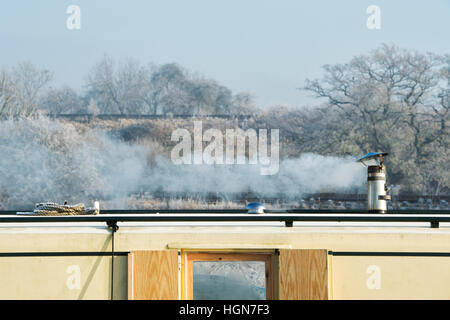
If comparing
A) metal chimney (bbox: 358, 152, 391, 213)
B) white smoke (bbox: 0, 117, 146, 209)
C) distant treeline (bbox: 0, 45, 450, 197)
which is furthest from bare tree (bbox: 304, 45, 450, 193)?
metal chimney (bbox: 358, 152, 391, 213)

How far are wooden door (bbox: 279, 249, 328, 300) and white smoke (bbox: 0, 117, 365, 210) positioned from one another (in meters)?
19.0

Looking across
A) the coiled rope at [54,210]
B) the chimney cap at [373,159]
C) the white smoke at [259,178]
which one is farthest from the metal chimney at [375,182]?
the white smoke at [259,178]

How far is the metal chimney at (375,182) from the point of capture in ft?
13.8

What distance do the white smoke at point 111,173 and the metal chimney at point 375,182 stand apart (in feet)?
58.8

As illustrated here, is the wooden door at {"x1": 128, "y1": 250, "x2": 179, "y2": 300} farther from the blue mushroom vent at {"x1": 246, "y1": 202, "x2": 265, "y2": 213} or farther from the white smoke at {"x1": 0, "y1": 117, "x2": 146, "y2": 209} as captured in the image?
the white smoke at {"x1": 0, "y1": 117, "x2": 146, "y2": 209}

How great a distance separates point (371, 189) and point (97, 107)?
77.4ft

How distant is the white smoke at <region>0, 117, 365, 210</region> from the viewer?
22359 millimetres

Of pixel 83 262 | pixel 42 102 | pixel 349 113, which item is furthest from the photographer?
pixel 42 102

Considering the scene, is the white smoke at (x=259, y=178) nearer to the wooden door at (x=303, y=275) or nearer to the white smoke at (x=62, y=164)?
the white smoke at (x=62, y=164)

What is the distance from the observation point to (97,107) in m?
26.3
